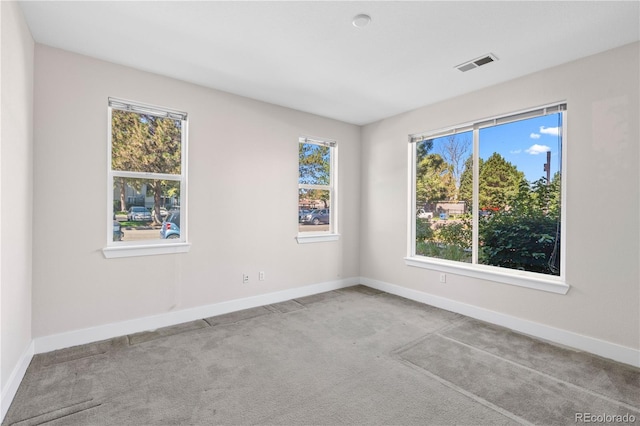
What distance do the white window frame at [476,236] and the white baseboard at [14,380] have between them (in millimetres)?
4091

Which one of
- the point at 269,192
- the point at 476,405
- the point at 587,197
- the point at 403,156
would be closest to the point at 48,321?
the point at 269,192

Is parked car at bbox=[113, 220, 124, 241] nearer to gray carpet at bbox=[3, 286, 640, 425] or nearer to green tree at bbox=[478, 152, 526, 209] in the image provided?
gray carpet at bbox=[3, 286, 640, 425]

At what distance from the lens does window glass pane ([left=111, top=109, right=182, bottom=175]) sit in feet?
10.4

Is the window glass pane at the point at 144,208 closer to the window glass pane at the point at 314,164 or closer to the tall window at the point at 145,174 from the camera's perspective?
the tall window at the point at 145,174

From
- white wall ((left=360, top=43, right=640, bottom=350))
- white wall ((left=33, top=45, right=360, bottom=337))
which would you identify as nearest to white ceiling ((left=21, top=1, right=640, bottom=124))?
white wall ((left=360, top=43, right=640, bottom=350))

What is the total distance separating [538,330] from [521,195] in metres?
1.41

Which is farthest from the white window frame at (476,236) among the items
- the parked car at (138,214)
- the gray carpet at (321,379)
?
the parked car at (138,214)

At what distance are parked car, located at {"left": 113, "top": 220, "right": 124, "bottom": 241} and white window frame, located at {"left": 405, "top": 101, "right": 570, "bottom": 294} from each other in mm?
3537

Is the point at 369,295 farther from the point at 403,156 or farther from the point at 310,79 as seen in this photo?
the point at 310,79

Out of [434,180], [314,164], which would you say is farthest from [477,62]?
[314,164]

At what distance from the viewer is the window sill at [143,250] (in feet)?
10.1

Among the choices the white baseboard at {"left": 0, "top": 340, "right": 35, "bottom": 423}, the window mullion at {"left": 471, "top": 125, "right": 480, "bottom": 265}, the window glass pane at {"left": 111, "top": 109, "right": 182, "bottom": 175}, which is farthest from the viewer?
the window mullion at {"left": 471, "top": 125, "right": 480, "bottom": 265}

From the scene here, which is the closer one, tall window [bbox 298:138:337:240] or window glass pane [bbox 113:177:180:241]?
window glass pane [bbox 113:177:180:241]

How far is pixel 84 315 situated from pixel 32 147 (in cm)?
156
